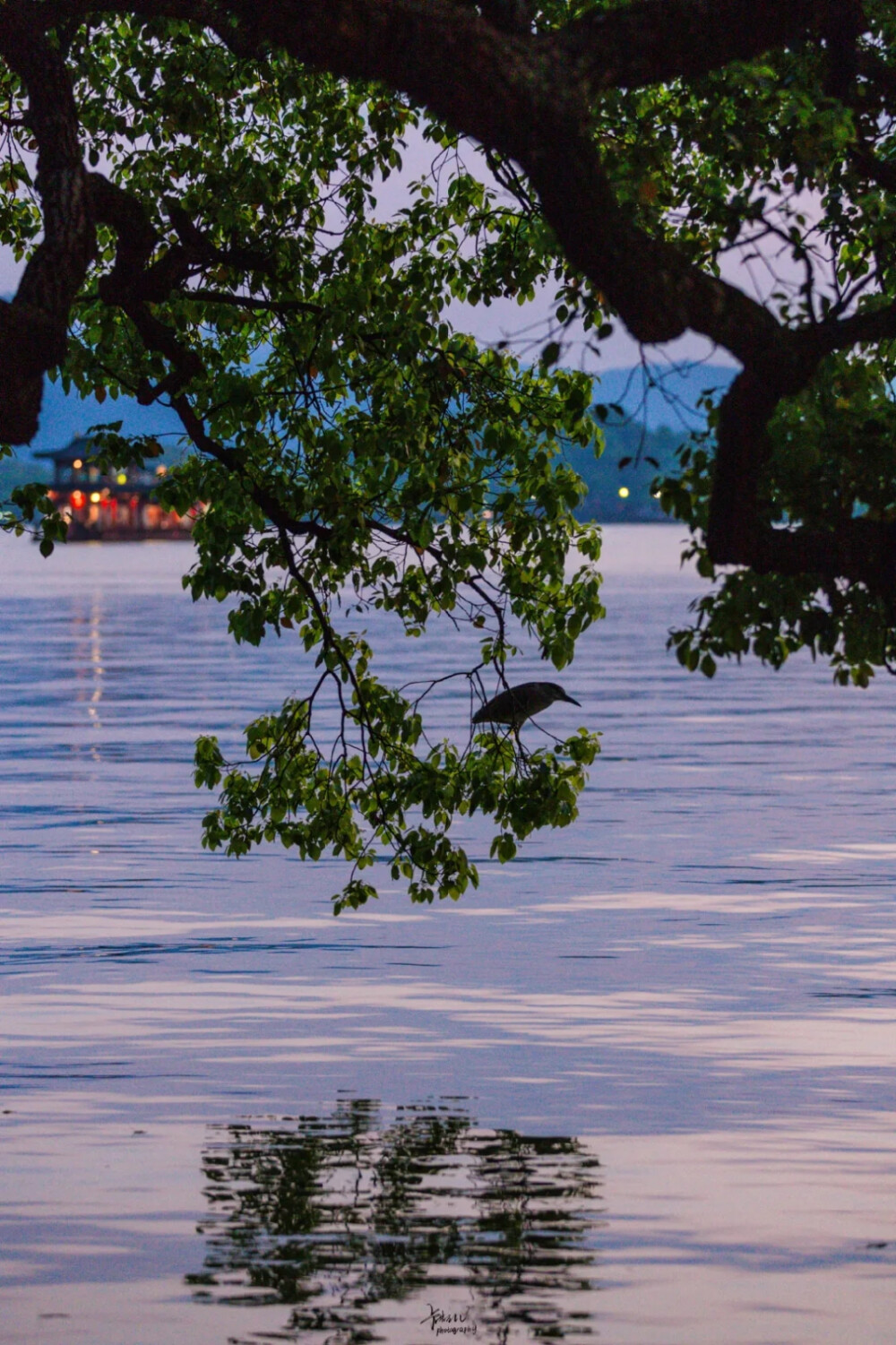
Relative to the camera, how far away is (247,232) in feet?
Result: 57.6

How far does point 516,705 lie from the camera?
67.1ft

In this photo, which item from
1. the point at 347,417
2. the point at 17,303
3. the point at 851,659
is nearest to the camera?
the point at 851,659

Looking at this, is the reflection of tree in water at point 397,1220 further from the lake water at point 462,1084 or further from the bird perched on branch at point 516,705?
the bird perched on branch at point 516,705

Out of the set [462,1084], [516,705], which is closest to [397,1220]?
[462,1084]

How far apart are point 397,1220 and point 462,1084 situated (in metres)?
3.63

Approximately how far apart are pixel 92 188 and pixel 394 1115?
5457 mm

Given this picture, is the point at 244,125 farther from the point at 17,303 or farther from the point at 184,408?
the point at 17,303

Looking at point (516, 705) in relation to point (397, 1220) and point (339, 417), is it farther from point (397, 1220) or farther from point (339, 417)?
point (397, 1220)

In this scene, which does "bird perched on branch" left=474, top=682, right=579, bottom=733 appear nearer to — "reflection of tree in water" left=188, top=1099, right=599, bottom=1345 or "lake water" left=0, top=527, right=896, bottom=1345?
"lake water" left=0, top=527, right=896, bottom=1345

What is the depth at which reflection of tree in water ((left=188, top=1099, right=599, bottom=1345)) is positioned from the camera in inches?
459

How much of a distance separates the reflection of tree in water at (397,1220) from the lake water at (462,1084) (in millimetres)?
27

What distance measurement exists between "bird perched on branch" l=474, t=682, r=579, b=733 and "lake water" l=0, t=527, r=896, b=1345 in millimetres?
2008

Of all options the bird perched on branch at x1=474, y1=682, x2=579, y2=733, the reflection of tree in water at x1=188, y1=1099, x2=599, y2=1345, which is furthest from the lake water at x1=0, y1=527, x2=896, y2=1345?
the bird perched on branch at x1=474, y1=682, x2=579, y2=733

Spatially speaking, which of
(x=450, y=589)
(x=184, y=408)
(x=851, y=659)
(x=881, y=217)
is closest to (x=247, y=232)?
(x=184, y=408)
